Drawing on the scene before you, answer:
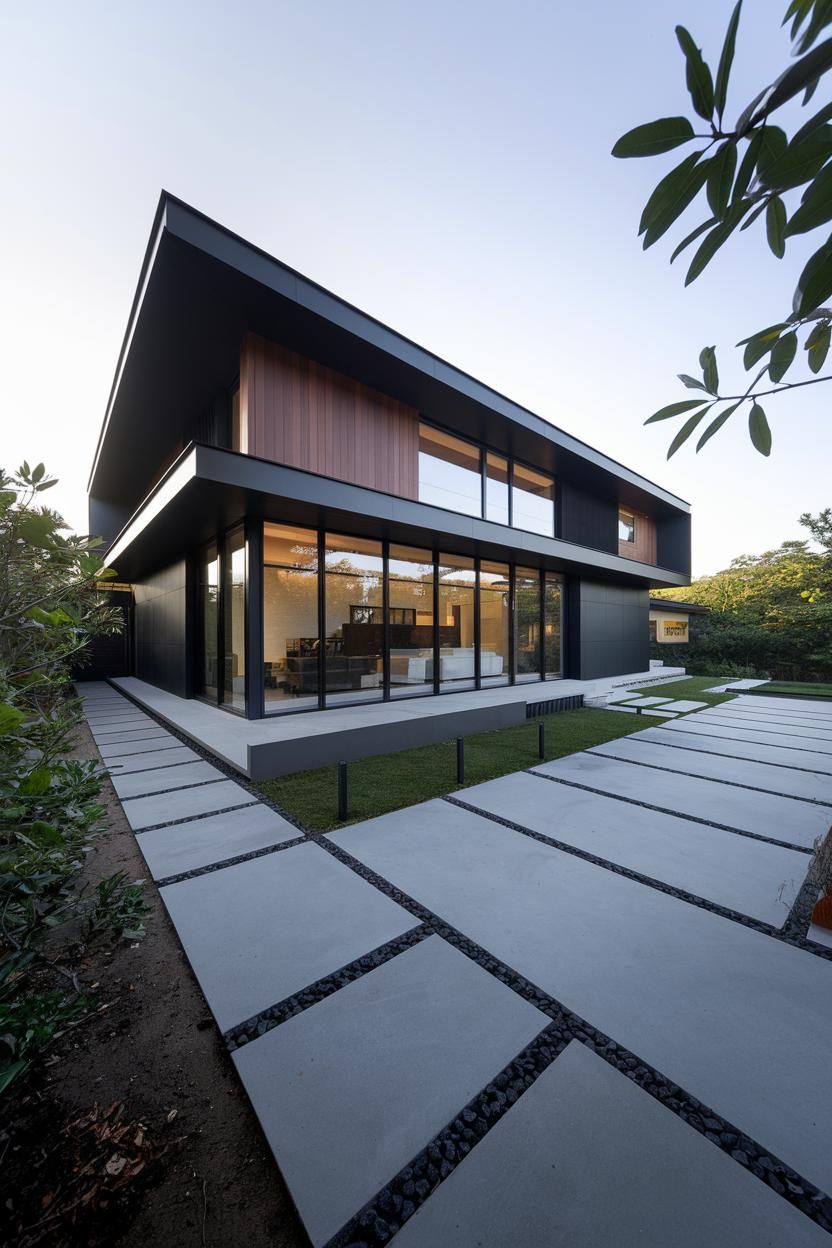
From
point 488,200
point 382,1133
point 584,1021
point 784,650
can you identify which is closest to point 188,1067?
point 382,1133

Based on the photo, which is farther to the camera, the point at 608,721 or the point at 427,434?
the point at 427,434

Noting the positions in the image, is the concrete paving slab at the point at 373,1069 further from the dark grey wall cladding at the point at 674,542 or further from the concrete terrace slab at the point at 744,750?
the dark grey wall cladding at the point at 674,542

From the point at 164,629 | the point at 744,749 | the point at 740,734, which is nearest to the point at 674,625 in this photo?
the point at 740,734

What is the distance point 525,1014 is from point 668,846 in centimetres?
227

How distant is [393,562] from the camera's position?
9648 millimetres

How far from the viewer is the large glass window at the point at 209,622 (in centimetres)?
922

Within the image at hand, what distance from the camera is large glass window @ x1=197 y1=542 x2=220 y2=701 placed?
9.22 meters

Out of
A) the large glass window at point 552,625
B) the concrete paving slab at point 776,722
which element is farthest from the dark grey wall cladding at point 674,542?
the concrete paving slab at point 776,722

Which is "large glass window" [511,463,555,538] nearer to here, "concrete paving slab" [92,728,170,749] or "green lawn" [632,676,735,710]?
"green lawn" [632,676,735,710]

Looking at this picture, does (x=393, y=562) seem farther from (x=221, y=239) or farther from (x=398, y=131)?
(x=398, y=131)

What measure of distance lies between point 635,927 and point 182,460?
271 inches

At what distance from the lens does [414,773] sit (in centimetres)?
555

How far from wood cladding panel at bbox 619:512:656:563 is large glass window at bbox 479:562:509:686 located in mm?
7071

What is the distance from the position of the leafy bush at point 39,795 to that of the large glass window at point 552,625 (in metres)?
12.3
